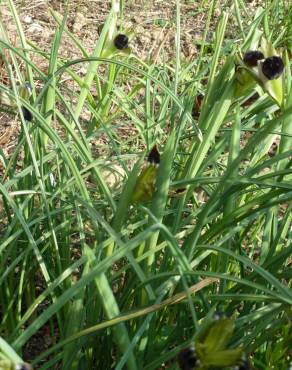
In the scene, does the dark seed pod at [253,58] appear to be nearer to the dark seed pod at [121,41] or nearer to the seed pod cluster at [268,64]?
the seed pod cluster at [268,64]

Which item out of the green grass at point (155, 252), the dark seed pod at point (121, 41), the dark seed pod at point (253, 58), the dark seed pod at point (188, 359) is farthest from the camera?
the dark seed pod at point (121, 41)

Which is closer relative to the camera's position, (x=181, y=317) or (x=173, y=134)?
(x=173, y=134)

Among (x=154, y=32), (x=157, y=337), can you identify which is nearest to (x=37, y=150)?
(x=157, y=337)

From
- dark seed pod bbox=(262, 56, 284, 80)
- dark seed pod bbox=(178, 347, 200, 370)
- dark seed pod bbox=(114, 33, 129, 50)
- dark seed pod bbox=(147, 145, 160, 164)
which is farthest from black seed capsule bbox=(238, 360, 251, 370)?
dark seed pod bbox=(114, 33, 129, 50)

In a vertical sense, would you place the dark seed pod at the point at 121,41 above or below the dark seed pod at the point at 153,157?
above

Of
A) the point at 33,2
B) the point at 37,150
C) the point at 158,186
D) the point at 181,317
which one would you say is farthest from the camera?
the point at 33,2

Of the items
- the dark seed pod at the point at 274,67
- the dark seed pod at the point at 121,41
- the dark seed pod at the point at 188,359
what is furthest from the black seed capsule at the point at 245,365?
the dark seed pod at the point at 121,41

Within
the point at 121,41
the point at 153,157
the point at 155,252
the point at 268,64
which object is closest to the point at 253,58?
the point at 268,64

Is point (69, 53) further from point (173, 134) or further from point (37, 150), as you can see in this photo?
point (173, 134)
